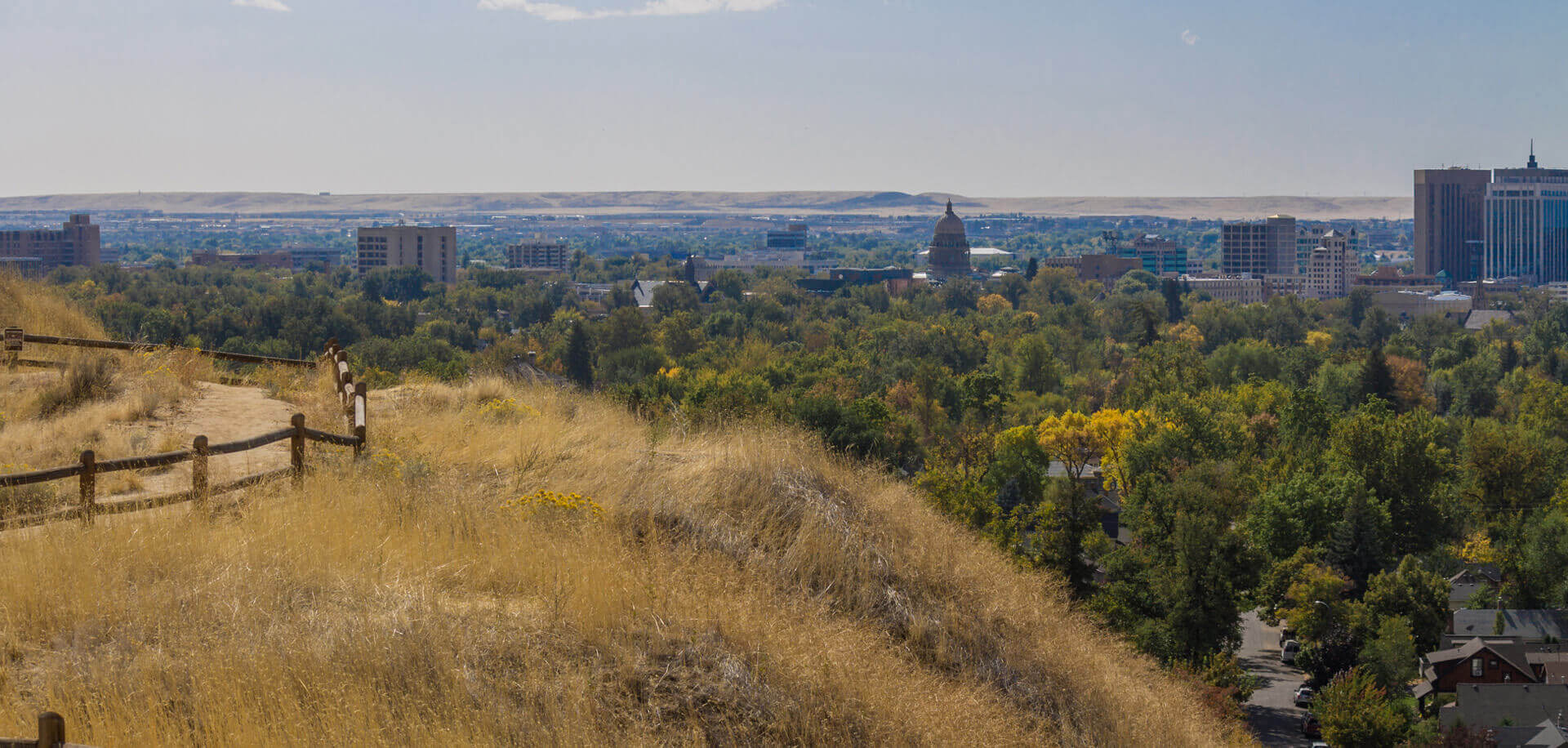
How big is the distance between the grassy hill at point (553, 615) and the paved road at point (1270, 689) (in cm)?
1879

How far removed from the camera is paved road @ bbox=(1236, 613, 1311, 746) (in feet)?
109

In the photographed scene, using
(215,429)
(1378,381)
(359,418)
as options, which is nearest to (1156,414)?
(1378,381)

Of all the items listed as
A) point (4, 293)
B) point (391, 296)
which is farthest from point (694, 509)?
point (391, 296)

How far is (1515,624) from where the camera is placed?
1576 inches

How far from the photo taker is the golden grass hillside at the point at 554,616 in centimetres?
930

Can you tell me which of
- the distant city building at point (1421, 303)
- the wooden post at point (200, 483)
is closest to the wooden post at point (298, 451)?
the wooden post at point (200, 483)

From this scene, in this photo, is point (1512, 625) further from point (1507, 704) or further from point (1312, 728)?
point (1312, 728)

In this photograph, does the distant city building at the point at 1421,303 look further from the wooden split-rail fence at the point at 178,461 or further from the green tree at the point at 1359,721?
the wooden split-rail fence at the point at 178,461

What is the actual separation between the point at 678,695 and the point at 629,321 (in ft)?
315

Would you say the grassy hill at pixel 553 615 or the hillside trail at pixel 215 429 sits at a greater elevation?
the hillside trail at pixel 215 429

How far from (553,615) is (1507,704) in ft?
91.3

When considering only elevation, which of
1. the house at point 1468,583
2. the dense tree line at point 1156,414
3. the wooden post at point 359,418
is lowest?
the house at point 1468,583

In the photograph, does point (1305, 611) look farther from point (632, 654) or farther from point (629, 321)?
point (629, 321)

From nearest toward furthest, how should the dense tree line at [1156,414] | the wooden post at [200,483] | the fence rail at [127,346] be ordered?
the wooden post at [200,483], the fence rail at [127,346], the dense tree line at [1156,414]
